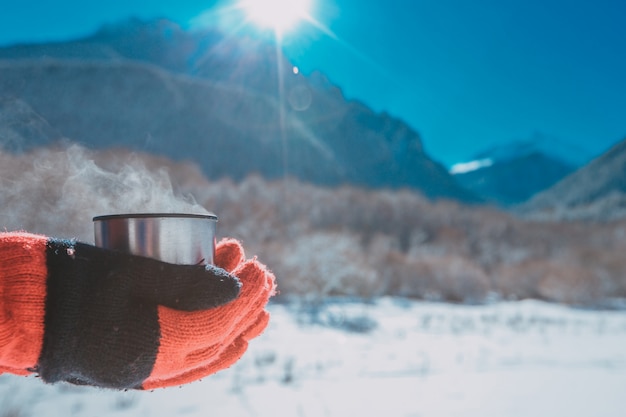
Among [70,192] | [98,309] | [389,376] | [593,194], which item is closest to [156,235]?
[98,309]

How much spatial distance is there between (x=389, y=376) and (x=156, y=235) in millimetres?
4384

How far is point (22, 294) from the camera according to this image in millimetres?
805

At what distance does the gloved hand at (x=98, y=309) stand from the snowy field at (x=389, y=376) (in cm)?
278

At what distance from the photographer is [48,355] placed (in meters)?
0.83

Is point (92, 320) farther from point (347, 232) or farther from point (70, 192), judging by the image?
point (347, 232)

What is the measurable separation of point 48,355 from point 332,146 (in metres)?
50.4

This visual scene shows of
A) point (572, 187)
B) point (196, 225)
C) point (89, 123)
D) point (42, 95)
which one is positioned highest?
point (572, 187)

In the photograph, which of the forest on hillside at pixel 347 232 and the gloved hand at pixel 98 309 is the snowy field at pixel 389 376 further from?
the gloved hand at pixel 98 309

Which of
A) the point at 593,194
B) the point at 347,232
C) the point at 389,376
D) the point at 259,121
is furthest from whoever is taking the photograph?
the point at 259,121

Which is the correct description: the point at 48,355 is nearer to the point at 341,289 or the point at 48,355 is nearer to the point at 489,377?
the point at 489,377

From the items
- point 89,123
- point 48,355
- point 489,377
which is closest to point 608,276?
point 489,377

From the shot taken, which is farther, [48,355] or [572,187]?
[572,187]

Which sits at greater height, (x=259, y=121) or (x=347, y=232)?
(x=259, y=121)

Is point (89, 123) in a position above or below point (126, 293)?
above
